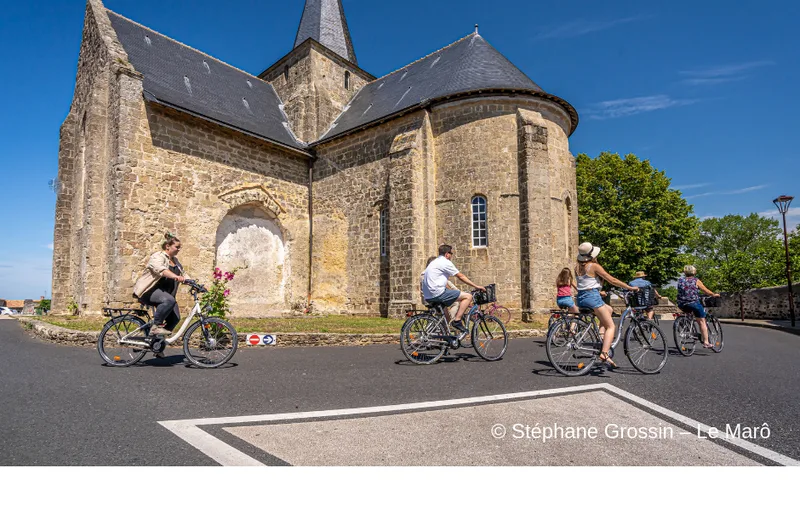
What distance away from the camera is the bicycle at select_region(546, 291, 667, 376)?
5.59 metres

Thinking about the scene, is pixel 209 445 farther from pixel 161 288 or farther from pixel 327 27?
pixel 327 27

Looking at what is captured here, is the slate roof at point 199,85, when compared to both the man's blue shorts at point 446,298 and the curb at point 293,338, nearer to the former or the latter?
the curb at point 293,338

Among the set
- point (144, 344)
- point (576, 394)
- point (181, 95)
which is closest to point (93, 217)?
point (181, 95)

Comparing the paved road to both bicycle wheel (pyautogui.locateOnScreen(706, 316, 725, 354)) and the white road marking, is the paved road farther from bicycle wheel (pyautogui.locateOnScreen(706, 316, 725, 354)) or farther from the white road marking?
bicycle wheel (pyautogui.locateOnScreen(706, 316, 725, 354))

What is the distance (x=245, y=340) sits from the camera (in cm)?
847

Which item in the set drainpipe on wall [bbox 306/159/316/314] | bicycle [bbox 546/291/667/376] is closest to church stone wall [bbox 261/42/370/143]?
drainpipe on wall [bbox 306/159/316/314]

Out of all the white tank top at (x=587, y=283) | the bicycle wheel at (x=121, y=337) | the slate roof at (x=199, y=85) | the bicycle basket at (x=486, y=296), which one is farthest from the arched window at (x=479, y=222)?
the bicycle wheel at (x=121, y=337)

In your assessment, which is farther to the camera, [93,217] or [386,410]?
[93,217]

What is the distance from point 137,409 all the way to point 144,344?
254cm

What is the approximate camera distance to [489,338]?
22.5 feet

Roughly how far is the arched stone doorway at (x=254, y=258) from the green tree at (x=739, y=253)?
39.1 m

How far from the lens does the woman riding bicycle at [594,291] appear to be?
5527mm

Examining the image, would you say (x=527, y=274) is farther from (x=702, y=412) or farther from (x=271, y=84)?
(x=271, y=84)

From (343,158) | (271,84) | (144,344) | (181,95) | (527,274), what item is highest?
(271,84)
